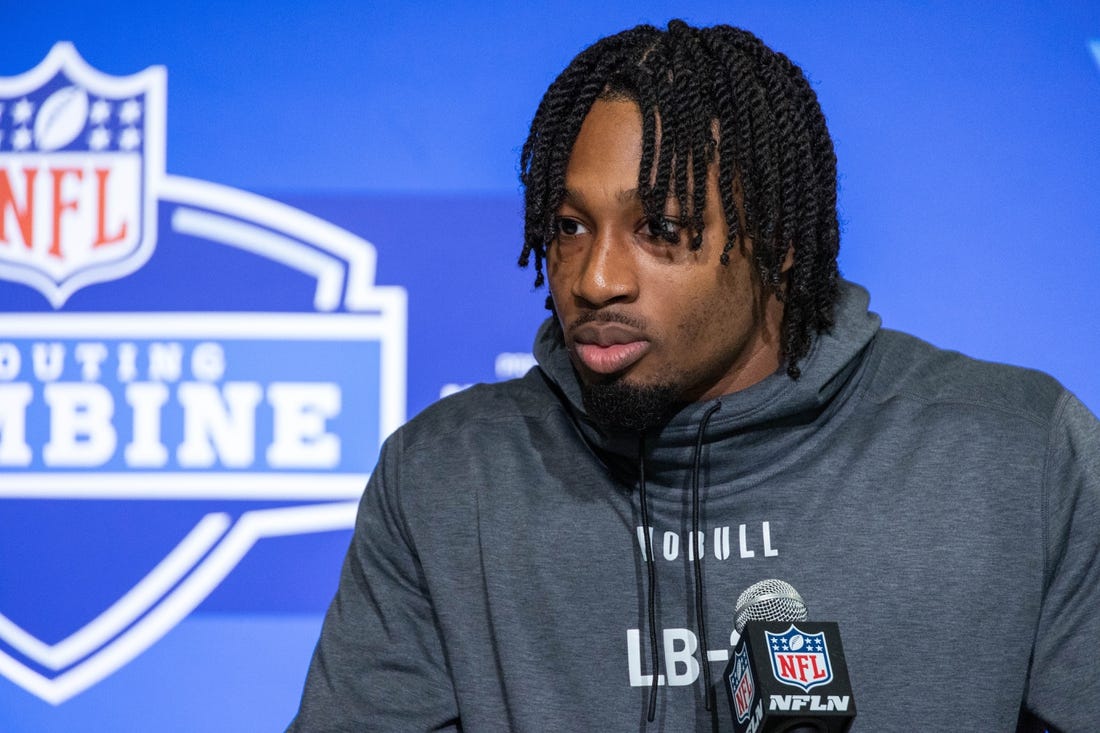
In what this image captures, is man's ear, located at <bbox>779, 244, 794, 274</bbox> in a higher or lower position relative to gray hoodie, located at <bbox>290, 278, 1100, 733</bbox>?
higher

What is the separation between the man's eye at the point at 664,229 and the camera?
113cm

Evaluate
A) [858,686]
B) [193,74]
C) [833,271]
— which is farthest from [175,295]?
[858,686]

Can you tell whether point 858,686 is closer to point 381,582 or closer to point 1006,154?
point 381,582

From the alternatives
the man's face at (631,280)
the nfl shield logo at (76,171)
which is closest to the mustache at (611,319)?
the man's face at (631,280)

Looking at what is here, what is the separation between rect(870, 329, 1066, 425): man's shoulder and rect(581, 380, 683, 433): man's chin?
9.4 inches

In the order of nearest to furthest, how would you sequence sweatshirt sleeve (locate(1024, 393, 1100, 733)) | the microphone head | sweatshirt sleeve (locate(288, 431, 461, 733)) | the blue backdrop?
the microphone head, sweatshirt sleeve (locate(1024, 393, 1100, 733)), sweatshirt sleeve (locate(288, 431, 461, 733)), the blue backdrop

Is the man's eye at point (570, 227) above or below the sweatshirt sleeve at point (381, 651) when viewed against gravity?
above

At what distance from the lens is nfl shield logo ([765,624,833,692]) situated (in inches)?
31.0

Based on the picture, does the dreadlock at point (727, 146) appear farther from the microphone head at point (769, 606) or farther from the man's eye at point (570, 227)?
the microphone head at point (769, 606)

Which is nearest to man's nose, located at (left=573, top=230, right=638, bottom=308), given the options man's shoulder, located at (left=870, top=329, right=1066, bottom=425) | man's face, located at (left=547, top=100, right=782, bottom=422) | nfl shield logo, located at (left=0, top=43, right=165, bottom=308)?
man's face, located at (left=547, top=100, right=782, bottom=422)

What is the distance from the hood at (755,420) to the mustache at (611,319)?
0.41ft

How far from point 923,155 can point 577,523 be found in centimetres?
81

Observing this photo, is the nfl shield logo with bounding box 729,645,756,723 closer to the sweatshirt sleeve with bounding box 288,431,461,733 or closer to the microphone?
the microphone

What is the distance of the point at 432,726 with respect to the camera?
123 cm
